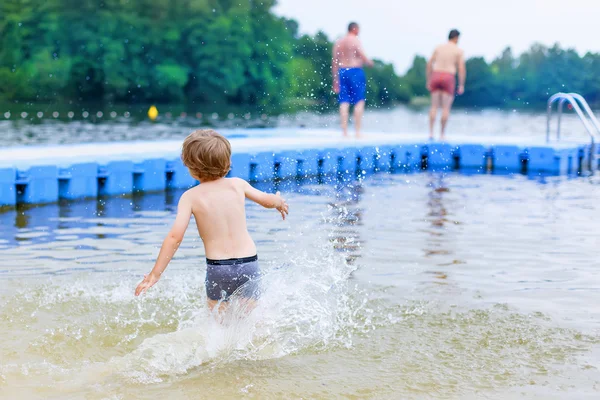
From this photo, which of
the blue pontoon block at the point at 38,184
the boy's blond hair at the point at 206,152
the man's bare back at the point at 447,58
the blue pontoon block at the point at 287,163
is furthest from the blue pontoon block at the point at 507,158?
the boy's blond hair at the point at 206,152

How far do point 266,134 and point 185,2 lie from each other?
48585 millimetres

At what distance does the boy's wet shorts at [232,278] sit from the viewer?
13.5 feet

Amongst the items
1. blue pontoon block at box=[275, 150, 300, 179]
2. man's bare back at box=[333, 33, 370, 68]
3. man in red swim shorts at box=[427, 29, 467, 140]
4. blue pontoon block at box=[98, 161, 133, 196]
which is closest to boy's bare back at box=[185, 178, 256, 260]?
blue pontoon block at box=[98, 161, 133, 196]

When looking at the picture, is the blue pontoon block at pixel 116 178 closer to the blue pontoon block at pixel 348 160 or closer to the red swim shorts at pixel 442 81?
the blue pontoon block at pixel 348 160

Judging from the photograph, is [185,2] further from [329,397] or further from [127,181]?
[329,397]

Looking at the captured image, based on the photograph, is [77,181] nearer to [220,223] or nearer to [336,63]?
[336,63]

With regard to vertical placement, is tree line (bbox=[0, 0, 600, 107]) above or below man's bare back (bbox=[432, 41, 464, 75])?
above

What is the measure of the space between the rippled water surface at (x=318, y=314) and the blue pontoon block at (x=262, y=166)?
11.0 ft

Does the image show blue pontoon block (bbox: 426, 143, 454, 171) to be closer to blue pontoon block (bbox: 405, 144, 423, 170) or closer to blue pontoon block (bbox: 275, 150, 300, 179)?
blue pontoon block (bbox: 405, 144, 423, 170)

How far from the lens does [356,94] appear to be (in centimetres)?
1295

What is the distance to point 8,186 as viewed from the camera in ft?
30.2

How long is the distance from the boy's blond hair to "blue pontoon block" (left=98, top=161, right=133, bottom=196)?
6347 mm

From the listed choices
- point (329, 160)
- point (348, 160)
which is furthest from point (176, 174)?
point (348, 160)

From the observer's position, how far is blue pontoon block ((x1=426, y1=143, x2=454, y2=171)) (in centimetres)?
1486
